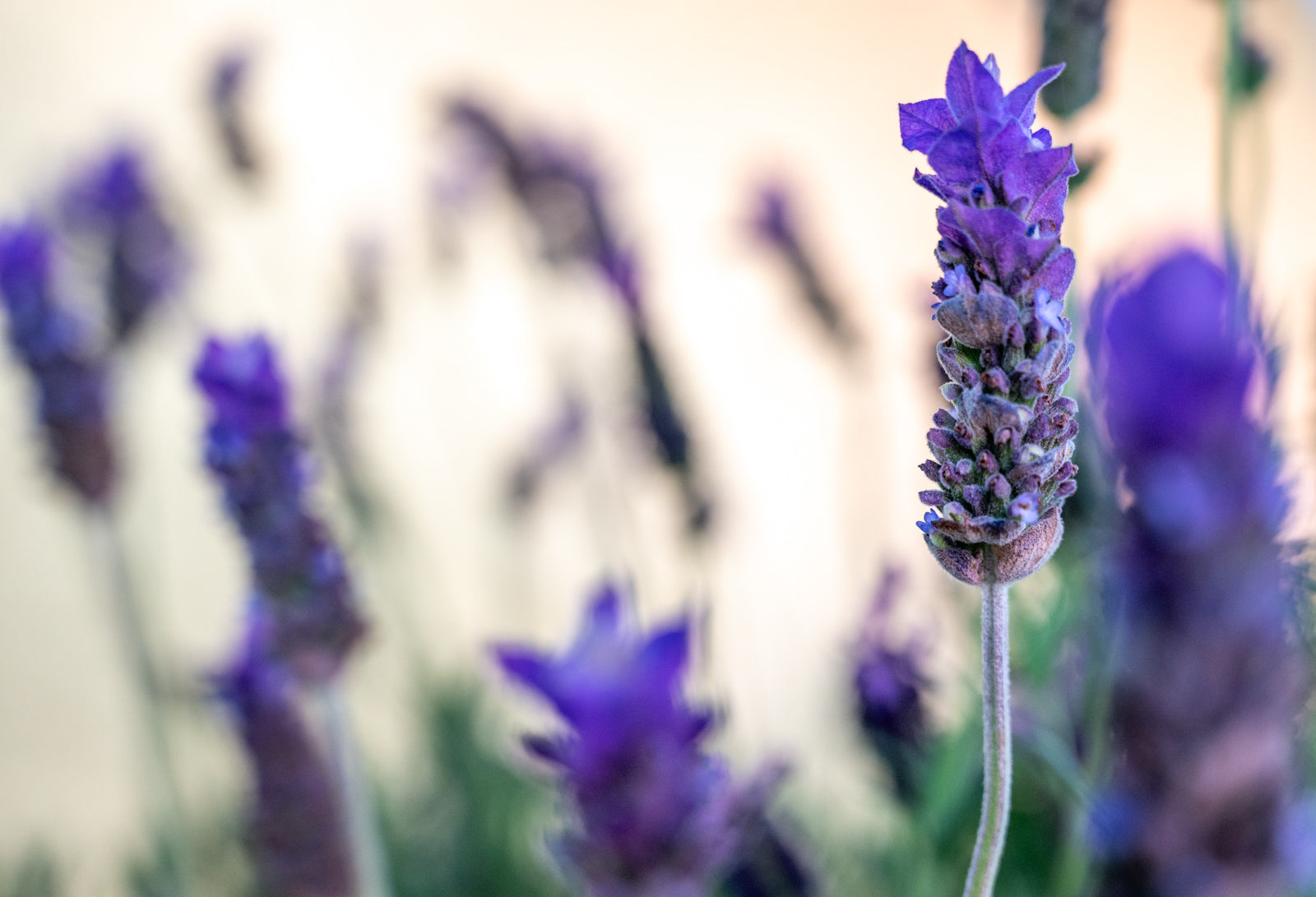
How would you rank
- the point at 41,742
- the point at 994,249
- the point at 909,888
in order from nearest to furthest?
the point at 994,249, the point at 909,888, the point at 41,742

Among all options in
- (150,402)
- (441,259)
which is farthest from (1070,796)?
(150,402)

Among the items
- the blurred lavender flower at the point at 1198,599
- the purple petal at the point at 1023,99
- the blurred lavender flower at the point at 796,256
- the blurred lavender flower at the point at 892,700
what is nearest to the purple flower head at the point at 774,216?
the blurred lavender flower at the point at 796,256

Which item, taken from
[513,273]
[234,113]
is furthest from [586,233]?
[513,273]

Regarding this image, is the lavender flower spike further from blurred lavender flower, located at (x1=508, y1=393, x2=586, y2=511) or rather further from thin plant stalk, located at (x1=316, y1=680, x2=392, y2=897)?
blurred lavender flower, located at (x1=508, y1=393, x2=586, y2=511)

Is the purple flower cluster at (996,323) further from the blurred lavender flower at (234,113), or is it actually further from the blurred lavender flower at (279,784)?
the blurred lavender flower at (234,113)

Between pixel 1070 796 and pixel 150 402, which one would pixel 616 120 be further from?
pixel 1070 796

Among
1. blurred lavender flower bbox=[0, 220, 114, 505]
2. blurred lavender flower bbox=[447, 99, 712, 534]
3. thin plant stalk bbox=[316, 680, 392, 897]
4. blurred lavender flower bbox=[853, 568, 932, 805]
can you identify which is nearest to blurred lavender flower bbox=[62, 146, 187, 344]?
blurred lavender flower bbox=[0, 220, 114, 505]
